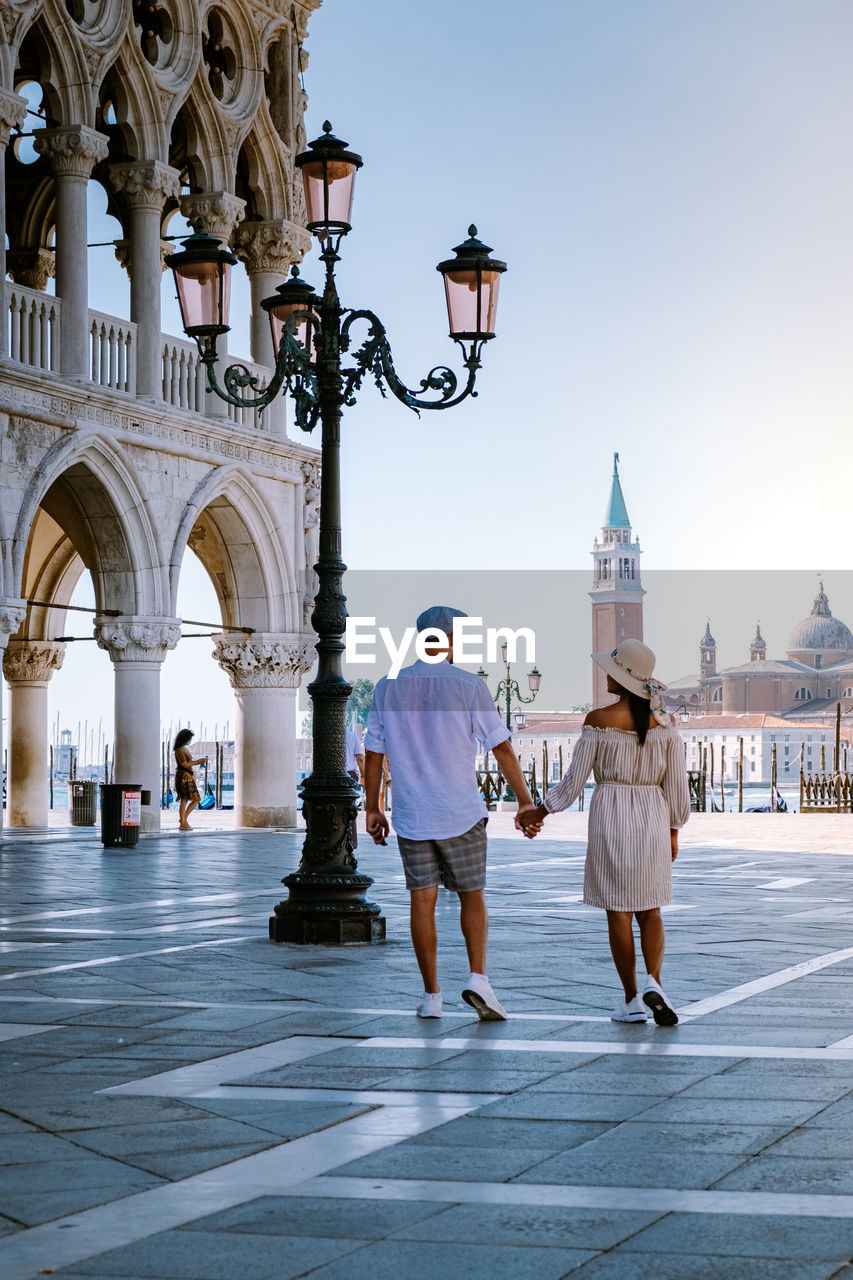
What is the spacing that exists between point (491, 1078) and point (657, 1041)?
90 cm

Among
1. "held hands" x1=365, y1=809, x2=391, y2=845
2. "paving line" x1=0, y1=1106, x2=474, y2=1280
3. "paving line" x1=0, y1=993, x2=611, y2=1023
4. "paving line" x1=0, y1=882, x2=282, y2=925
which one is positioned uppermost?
"held hands" x1=365, y1=809, x2=391, y2=845

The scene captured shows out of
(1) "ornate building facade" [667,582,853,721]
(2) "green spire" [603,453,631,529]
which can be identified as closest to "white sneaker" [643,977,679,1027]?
(1) "ornate building facade" [667,582,853,721]

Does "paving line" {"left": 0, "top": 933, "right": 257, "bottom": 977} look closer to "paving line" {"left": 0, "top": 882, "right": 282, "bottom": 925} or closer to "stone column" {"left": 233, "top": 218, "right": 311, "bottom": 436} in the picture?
"paving line" {"left": 0, "top": 882, "right": 282, "bottom": 925}

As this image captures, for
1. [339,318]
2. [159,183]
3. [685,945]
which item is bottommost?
[685,945]

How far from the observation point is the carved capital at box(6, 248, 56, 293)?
934 inches

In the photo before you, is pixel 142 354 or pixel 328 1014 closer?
pixel 328 1014

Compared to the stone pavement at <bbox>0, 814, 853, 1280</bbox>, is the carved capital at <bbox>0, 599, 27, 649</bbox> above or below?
above

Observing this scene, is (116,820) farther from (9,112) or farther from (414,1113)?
(414,1113)

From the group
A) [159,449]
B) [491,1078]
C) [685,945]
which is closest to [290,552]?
[159,449]

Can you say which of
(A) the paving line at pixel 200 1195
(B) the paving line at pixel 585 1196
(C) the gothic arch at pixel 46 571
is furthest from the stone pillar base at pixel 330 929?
(C) the gothic arch at pixel 46 571

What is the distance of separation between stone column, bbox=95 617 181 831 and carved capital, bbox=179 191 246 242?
16.0 feet

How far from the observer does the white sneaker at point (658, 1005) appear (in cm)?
631

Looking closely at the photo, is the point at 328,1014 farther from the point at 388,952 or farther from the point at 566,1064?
the point at 388,952

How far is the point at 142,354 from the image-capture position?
20578mm
